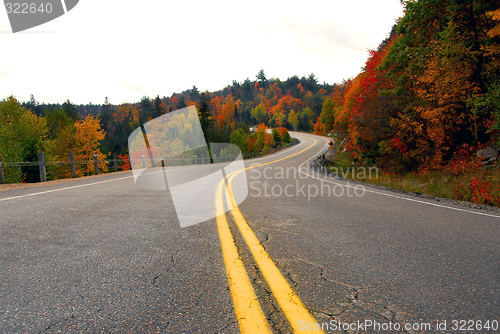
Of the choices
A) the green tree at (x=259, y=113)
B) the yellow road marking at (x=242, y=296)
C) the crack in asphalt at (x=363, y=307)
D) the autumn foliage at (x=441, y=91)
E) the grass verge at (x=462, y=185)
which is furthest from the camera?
the green tree at (x=259, y=113)

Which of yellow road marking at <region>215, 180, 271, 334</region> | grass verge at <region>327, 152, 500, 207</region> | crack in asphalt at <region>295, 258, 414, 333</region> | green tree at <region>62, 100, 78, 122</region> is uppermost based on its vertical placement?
green tree at <region>62, 100, 78, 122</region>

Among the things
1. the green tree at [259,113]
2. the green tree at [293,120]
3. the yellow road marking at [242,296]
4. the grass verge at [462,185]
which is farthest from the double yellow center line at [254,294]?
the green tree at [259,113]

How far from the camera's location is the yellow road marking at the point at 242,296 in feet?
5.17

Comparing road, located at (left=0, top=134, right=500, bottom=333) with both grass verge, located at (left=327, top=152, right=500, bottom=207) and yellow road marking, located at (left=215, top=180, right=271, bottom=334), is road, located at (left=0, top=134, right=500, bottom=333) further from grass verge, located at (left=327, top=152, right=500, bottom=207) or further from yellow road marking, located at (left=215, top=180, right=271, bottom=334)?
grass verge, located at (left=327, top=152, right=500, bottom=207)

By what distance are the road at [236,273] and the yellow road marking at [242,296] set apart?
1 centimetres

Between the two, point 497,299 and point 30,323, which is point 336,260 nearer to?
point 497,299

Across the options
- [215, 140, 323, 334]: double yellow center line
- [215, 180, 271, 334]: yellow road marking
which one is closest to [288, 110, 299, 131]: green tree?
[215, 140, 323, 334]: double yellow center line

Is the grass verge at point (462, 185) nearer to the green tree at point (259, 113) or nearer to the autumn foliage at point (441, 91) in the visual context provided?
the autumn foliage at point (441, 91)

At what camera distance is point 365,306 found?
1.82 m

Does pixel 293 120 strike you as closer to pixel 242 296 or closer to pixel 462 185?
pixel 462 185

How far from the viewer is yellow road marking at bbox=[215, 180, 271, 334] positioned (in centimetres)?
158

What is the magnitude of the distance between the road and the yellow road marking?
13mm

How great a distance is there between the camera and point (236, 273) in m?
2.31

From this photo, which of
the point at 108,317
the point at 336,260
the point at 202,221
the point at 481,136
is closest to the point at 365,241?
the point at 336,260
